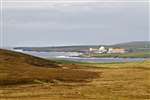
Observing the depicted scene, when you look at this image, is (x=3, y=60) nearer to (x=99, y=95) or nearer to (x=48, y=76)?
(x=48, y=76)

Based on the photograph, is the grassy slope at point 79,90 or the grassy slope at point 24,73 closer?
the grassy slope at point 79,90

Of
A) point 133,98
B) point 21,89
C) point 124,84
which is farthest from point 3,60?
point 133,98

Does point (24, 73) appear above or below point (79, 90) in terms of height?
above

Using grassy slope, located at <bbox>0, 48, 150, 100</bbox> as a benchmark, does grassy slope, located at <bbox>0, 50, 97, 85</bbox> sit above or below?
above

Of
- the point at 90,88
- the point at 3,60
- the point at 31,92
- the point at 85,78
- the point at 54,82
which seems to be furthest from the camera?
the point at 85,78

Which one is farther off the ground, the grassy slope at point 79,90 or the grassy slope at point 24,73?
the grassy slope at point 24,73

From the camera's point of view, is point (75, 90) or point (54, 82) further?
point (54, 82)

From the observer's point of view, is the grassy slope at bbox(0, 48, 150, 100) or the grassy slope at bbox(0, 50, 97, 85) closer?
the grassy slope at bbox(0, 48, 150, 100)

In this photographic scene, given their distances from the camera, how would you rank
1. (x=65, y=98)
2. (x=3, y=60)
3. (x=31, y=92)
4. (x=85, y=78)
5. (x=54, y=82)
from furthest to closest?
(x=85, y=78) < (x=3, y=60) < (x=54, y=82) < (x=31, y=92) < (x=65, y=98)

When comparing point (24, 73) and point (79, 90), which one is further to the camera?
point (24, 73)

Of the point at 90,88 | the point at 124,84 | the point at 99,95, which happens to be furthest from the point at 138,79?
the point at 99,95
